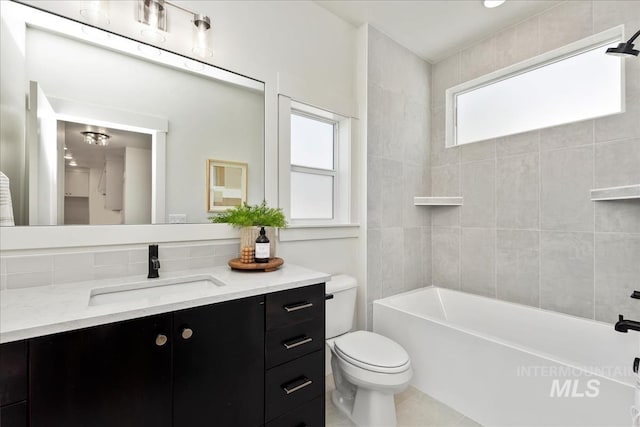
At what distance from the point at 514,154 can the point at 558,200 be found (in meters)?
0.47

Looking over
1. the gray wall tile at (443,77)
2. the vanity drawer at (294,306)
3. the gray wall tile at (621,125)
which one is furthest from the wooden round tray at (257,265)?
the gray wall tile at (443,77)

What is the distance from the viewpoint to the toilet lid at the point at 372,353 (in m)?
1.51

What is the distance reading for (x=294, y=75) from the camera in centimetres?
195

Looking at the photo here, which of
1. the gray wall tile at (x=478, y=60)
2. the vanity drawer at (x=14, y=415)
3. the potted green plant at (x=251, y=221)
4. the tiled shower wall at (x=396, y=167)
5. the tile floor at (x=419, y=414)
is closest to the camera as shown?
the vanity drawer at (x=14, y=415)

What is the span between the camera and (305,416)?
130 cm

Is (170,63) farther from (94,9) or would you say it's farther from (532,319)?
(532,319)

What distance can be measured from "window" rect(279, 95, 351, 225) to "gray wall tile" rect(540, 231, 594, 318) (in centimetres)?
149

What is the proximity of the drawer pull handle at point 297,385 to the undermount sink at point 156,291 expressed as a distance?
53 centimetres

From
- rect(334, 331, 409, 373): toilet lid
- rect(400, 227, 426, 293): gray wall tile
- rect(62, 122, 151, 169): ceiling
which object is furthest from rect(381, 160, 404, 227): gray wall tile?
rect(62, 122, 151, 169): ceiling

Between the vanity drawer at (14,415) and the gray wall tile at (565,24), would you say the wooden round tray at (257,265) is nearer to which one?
the vanity drawer at (14,415)

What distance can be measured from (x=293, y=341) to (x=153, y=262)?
731 millimetres

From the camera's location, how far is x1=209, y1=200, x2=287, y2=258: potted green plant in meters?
1.55

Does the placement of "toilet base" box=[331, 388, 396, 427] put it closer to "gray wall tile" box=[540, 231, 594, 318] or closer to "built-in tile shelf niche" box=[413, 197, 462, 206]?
"gray wall tile" box=[540, 231, 594, 318]

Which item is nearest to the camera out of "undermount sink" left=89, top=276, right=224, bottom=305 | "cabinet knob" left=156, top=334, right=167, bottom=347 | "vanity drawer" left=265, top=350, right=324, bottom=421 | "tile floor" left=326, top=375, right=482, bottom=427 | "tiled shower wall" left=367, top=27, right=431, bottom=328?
"cabinet knob" left=156, top=334, right=167, bottom=347
